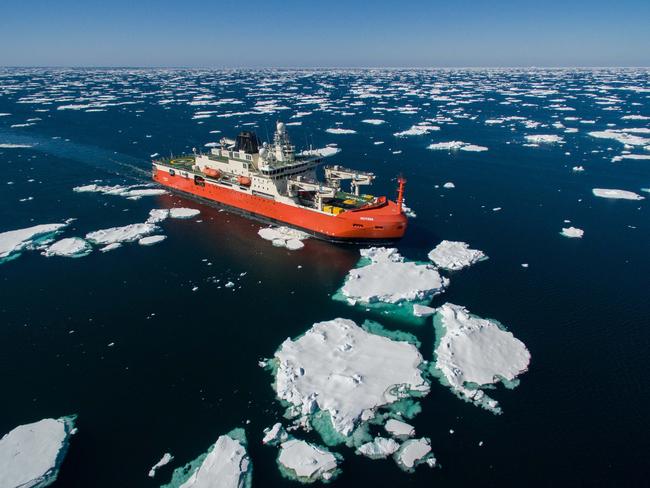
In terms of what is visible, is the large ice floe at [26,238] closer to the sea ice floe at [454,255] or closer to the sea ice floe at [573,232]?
the sea ice floe at [454,255]

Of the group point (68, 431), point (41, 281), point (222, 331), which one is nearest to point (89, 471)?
point (68, 431)

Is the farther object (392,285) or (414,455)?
(392,285)

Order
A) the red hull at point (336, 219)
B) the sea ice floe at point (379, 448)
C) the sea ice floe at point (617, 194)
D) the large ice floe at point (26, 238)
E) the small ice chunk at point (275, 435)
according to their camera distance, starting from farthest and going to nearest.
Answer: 1. the sea ice floe at point (617, 194)
2. the red hull at point (336, 219)
3. the large ice floe at point (26, 238)
4. the small ice chunk at point (275, 435)
5. the sea ice floe at point (379, 448)

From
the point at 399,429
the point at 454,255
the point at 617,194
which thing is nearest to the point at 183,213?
the point at 454,255

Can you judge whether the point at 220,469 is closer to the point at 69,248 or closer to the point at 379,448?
the point at 379,448

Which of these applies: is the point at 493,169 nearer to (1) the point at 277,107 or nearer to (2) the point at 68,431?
(2) the point at 68,431

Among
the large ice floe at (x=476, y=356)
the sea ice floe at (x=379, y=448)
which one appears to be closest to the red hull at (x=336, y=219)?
the large ice floe at (x=476, y=356)
